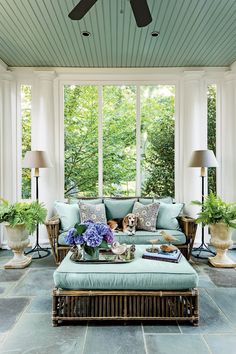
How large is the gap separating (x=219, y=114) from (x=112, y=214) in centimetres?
262

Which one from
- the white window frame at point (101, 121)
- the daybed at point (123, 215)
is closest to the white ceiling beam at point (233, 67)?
the white window frame at point (101, 121)

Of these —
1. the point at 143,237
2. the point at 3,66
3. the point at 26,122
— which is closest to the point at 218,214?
the point at 143,237

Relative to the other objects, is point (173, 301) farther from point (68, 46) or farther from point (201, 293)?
point (68, 46)

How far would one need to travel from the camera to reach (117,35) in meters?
3.68

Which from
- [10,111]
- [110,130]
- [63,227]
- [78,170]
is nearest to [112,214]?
[63,227]

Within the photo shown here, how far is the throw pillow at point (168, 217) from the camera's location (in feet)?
13.3

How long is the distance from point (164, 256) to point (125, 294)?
0.55 metres

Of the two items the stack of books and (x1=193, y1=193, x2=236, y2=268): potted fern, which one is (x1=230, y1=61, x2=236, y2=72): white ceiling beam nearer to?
(x1=193, y1=193, x2=236, y2=268): potted fern

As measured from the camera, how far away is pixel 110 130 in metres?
4.96

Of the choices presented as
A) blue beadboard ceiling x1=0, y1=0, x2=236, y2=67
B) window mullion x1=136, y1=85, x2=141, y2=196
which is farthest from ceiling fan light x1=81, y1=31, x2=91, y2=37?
window mullion x1=136, y1=85, x2=141, y2=196

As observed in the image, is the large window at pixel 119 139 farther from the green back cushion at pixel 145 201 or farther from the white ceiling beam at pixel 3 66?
the white ceiling beam at pixel 3 66

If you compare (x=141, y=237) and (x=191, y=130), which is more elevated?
(x=191, y=130)

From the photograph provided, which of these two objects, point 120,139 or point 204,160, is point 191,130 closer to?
point 204,160

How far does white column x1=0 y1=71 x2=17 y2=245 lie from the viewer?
15.3ft
